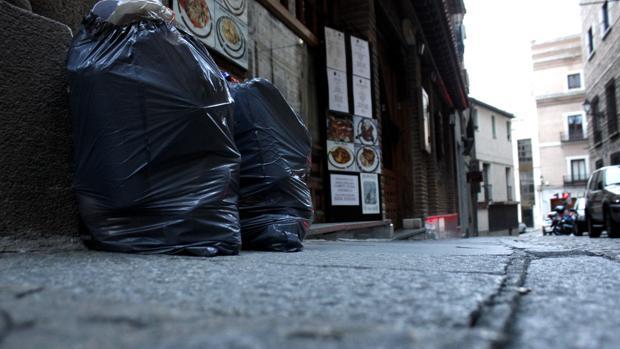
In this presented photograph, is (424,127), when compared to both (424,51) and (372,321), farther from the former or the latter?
(372,321)

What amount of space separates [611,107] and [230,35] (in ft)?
53.4

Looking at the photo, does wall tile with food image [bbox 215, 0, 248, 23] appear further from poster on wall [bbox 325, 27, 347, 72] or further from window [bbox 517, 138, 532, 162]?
window [bbox 517, 138, 532, 162]

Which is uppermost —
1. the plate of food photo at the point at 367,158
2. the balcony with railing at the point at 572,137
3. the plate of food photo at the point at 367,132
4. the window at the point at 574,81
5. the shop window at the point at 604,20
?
the window at the point at 574,81

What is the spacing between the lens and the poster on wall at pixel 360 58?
7238mm

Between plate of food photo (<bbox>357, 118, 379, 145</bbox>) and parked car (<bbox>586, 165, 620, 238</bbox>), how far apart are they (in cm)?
404

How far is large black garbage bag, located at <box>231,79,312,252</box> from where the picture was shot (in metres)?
2.68

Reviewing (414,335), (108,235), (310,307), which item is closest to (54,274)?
(108,235)

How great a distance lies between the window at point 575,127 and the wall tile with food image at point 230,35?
33.1 metres

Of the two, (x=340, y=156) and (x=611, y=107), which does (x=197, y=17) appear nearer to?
(x=340, y=156)

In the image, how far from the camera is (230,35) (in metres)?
4.61

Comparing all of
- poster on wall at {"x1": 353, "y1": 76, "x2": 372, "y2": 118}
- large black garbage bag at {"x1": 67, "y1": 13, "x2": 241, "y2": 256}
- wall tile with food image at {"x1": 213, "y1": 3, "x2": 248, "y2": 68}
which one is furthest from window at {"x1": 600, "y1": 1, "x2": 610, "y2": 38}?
large black garbage bag at {"x1": 67, "y1": 13, "x2": 241, "y2": 256}

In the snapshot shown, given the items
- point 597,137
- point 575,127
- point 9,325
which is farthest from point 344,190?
point 575,127

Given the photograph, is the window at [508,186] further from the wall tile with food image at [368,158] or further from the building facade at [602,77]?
the wall tile with food image at [368,158]

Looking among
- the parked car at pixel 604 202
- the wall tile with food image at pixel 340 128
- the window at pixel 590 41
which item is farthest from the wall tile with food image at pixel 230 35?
the window at pixel 590 41
